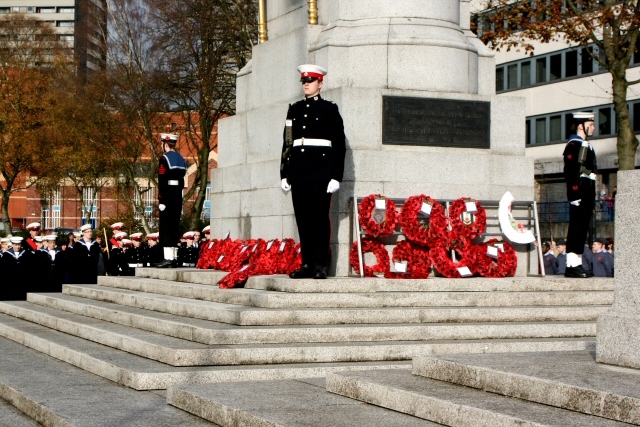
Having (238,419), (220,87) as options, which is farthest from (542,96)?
(238,419)

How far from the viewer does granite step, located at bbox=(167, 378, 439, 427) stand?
6.95 meters

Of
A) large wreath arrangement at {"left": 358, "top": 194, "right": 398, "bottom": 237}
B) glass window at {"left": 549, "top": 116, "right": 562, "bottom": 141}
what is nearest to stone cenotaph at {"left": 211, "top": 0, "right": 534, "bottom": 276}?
large wreath arrangement at {"left": 358, "top": 194, "right": 398, "bottom": 237}

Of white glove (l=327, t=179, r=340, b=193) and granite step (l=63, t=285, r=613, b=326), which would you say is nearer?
granite step (l=63, t=285, r=613, b=326)

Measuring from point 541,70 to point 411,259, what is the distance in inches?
1581

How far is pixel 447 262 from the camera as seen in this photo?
521 inches

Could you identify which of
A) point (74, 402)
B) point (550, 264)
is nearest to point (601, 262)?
point (550, 264)

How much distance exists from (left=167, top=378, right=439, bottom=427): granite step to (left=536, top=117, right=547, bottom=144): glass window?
146 feet

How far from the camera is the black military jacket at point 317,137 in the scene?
1270cm

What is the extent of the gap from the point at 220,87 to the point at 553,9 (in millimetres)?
16268

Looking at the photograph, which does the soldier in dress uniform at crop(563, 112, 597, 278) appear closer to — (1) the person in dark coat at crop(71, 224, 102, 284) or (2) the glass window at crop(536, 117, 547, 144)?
(1) the person in dark coat at crop(71, 224, 102, 284)

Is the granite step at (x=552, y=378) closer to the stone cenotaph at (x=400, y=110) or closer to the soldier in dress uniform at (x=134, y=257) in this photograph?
the stone cenotaph at (x=400, y=110)

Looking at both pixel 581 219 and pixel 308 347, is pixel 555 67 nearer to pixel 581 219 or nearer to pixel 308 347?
pixel 581 219

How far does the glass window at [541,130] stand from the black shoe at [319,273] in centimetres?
4085

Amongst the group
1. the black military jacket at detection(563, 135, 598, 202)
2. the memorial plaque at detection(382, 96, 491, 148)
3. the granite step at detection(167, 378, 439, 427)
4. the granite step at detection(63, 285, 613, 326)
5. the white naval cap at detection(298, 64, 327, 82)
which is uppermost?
the white naval cap at detection(298, 64, 327, 82)
